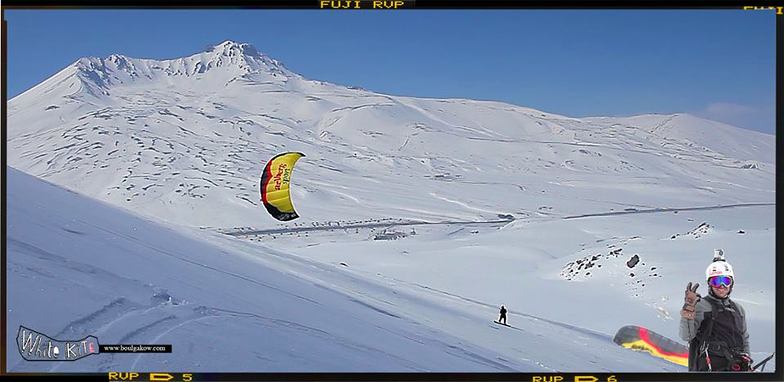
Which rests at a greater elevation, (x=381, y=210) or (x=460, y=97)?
(x=460, y=97)

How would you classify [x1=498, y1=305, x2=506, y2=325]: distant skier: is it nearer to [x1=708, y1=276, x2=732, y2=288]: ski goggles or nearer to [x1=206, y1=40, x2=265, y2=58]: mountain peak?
[x1=708, y1=276, x2=732, y2=288]: ski goggles

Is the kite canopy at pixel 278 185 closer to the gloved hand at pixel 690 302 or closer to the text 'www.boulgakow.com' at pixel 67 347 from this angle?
the text 'www.boulgakow.com' at pixel 67 347

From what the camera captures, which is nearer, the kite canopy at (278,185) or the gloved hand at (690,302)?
the gloved hand at (690,302)

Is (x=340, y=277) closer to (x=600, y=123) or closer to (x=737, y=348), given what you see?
(x=600, y=123)

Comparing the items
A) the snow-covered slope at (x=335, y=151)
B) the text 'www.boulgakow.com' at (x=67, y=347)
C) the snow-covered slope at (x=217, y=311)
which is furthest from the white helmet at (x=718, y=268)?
the text 'www.boulgakow.com' at (x=67, y=347)

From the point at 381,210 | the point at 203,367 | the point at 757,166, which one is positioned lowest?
the point at 203,367

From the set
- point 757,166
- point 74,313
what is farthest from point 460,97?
point 74,313
